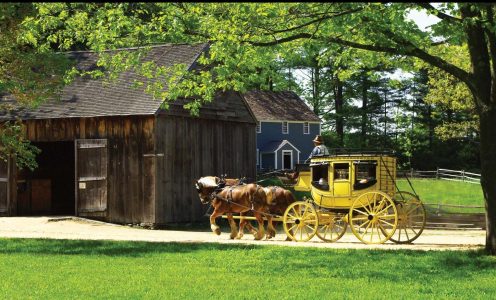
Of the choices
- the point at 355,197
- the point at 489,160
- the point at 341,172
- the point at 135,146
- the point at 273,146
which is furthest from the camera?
the point at 273,146

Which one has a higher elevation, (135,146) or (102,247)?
(135,146)

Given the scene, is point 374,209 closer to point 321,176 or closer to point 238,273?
point 321,176

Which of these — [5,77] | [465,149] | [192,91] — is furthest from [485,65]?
[465,149]

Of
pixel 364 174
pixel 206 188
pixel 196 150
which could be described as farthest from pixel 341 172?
pixel 196 150

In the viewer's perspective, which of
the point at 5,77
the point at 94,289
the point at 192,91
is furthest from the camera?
the point at 5,77

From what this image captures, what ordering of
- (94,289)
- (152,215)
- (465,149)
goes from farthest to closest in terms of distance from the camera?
(465,149), (152,215), (94,289)

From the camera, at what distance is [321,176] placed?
19.5 meters

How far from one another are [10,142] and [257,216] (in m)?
6.71

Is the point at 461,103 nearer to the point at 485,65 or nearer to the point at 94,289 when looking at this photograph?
the point at 485,65

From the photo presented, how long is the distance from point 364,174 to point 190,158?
390 inches

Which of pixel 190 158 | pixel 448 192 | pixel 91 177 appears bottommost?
pixel 448 192

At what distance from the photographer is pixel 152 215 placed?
25969 millimetres

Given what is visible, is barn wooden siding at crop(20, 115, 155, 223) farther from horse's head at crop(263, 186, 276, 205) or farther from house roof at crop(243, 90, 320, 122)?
house roof at crop(243, 90, 320, 122)

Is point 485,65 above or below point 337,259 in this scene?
above
